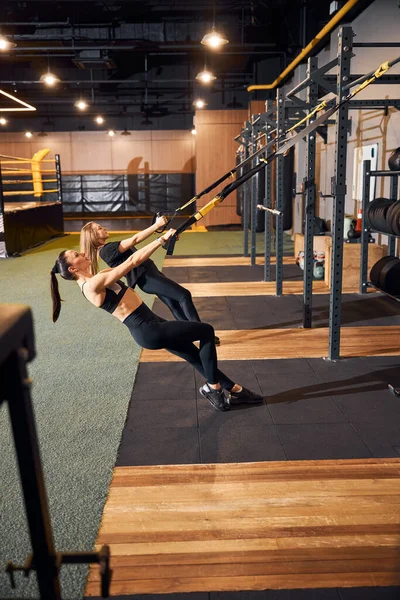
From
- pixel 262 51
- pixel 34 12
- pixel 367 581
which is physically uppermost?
pixel 34 12

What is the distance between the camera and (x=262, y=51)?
12430mm

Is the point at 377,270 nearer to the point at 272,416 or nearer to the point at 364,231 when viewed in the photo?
the point at 364,231

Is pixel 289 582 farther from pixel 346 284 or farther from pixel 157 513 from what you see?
pixel 346 284

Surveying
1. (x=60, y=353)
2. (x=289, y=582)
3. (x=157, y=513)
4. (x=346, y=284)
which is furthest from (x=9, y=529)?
(x=346, y=284)

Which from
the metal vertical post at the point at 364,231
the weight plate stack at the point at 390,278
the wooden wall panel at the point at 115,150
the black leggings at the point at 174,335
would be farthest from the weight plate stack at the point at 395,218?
the wooden wall panel at the point at 115,150

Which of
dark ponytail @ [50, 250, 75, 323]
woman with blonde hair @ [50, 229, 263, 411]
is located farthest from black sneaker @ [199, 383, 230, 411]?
dark ponytail @ [50, 250, 75, 323]

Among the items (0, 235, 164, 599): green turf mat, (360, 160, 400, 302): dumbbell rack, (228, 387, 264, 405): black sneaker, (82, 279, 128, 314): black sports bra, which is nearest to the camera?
(0, 235, 164, 599): green turf mat

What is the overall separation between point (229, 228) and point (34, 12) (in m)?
7.02

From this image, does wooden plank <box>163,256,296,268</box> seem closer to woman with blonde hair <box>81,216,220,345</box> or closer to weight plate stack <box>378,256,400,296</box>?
→ weight plate stack <box>378,256,400,296</box>

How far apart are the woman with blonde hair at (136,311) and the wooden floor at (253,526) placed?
76 cm

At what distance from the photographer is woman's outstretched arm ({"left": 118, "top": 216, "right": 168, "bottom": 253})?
3.50 m

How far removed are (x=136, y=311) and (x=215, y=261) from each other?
6205mm

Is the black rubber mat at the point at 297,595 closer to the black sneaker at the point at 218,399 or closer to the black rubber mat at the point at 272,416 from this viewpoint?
the black rubber mat at the point at 272,416

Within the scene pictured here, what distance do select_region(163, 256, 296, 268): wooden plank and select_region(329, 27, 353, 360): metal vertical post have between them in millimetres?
4667
